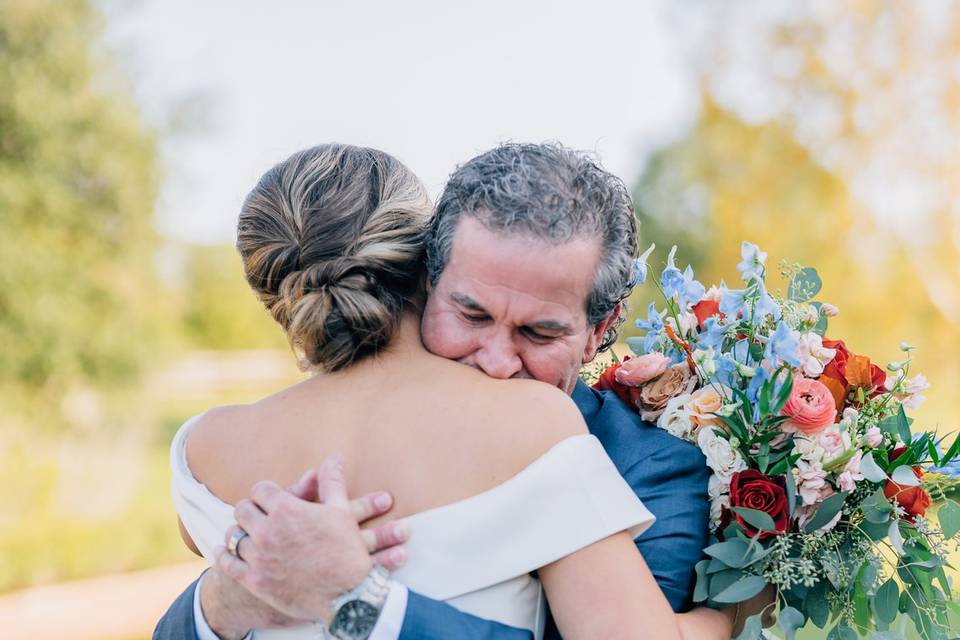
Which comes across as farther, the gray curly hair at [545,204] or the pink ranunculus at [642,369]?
the pink ranunculus at [642,369]

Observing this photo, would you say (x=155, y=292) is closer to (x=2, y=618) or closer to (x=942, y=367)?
(x=2, y=618)

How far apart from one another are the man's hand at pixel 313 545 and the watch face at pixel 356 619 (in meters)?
0.03

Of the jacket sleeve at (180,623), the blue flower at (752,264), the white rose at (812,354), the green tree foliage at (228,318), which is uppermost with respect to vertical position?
the blue flower at (752,264)

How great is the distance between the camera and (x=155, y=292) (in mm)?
12195

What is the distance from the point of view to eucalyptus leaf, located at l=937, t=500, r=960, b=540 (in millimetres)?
2254

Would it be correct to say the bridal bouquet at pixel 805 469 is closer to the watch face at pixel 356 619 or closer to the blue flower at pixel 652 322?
the blue flower at pixel 652 322

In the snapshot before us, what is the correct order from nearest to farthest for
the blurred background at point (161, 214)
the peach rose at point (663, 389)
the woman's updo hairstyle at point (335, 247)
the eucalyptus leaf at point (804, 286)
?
the woman's updo hairstyle at point (335, 247) → the peach rose at point (663, 389) → the eucalyptus leaf at point (804, 286) → the blurred background at point (161, 214)

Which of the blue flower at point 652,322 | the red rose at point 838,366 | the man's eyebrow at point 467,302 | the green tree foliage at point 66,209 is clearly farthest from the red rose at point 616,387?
the green tree foliage at point 66,209

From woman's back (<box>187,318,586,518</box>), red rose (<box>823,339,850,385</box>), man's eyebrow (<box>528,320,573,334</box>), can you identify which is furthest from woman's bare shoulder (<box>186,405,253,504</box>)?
red rose (<box>823,339,850,385</box>)

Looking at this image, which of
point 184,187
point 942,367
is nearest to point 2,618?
point 184,187

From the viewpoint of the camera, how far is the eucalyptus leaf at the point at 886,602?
223 centimetres

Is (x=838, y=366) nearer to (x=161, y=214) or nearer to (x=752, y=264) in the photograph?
(x=752, y=264)

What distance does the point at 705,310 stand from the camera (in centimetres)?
254

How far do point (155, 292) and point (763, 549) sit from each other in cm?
1119
